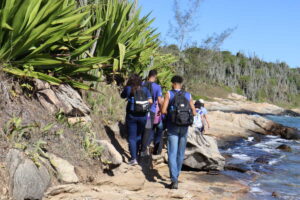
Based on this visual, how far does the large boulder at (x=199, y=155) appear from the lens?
25.3 ft

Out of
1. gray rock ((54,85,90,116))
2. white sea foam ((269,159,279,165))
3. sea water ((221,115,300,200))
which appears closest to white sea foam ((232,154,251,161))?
sea water ((221,115,300,200))

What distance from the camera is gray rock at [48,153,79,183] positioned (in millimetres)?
4410

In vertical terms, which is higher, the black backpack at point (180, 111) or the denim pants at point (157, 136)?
the black backpack at point (180, 111)

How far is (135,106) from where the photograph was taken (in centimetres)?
586

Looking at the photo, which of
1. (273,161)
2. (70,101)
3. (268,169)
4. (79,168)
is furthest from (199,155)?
(273,161)

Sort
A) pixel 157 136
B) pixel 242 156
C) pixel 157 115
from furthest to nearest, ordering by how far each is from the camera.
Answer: pixel 242 156, pixel 157 136, pixel 157 115

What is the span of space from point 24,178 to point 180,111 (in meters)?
2.46

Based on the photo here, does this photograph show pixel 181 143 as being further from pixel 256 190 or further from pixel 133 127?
pixel 256 190

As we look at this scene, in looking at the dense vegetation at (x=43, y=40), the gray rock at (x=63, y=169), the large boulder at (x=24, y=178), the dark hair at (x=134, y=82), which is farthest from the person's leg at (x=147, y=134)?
the large boulder at (x=24, y=178)

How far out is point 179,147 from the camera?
18.6 ft

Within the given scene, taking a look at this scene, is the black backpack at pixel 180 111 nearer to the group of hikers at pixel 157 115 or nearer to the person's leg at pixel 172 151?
the group of hikers at pixel 157 115

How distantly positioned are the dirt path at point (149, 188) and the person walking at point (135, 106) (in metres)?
0.48

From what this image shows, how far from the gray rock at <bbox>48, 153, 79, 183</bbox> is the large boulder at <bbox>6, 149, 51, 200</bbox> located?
32cm

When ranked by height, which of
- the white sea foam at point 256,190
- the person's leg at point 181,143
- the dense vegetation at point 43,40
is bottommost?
the white sea foam at point 256,190
